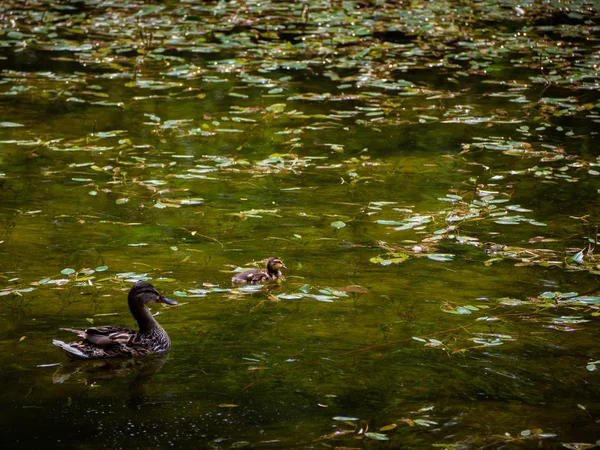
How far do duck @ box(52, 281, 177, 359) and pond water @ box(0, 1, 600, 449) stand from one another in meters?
0.11

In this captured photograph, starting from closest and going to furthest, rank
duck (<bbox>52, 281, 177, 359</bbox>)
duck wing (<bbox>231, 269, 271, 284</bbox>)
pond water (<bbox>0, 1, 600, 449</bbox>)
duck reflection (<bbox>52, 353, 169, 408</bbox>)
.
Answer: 1. pond water (<bbox>0, 1, 600, 449</bbox>)
2. duck reflection (<bbox>52, 353, 169, 408</bbox>)
3. duck (<bbox>52, 281, 177, 359</bbox>)
4. duck wing (<bbox>231, 269, 271, 284</bbox>)

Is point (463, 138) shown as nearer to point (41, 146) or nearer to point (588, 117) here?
point (588, 117)

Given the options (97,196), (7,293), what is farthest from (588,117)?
(7,293)

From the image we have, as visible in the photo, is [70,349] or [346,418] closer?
[346,418]

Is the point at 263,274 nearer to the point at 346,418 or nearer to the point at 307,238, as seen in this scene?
the point at 307,238

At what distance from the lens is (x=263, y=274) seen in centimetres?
713

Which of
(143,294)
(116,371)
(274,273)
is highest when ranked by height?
(143,294)

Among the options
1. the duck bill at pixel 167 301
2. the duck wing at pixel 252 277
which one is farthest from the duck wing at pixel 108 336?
the duck wing at pixel 252 277

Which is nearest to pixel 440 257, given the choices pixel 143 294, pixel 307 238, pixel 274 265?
pixel 307 238

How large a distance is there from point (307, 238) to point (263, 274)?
120 cm

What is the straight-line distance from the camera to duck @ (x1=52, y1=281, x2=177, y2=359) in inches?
236

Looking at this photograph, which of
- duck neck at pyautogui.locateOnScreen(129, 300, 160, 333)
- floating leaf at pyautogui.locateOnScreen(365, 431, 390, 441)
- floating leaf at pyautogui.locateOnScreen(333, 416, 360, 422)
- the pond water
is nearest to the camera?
floating leaf at pyautogui.locateOnScreen(365, 431, 390, 441)

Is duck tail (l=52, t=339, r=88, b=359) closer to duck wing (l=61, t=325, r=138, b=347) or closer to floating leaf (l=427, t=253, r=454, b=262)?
duck wing (l=61, t=325, r=138, b=347)

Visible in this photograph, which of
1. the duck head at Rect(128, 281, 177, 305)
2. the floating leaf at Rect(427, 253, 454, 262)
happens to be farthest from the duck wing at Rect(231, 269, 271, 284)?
the floating leaf at Rect(427, 253, 454, 262)
